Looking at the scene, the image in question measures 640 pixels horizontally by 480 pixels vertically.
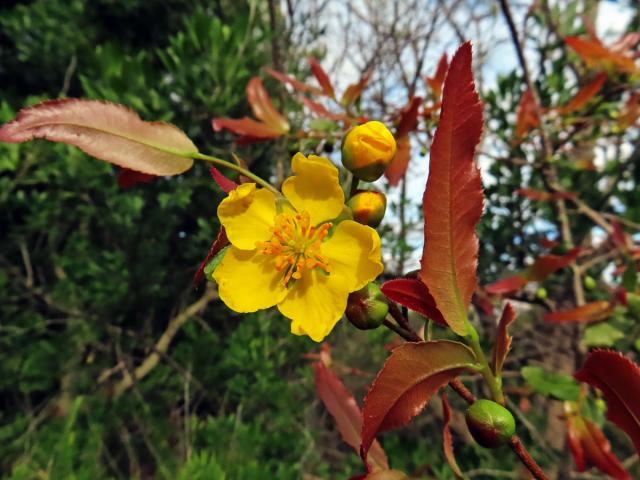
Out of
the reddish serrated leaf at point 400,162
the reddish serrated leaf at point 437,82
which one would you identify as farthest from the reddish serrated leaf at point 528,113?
the reddish serrated leaf at point 400,162

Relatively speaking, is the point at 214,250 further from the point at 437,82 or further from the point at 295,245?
the point at 437,82

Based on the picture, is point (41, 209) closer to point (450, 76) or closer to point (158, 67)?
point (158, 67)

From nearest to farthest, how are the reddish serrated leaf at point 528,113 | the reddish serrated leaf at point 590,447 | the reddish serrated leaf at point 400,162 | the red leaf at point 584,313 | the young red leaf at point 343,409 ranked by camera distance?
the young red leaf at point 343,409 → the reddish serrated leaf at point 590,447 → the red leaf at point 584,313 → the reddish serrated leaf at point 400,162 → the reddish serrated leaf at point 528,113

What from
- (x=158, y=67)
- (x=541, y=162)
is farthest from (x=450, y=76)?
(x=158, y=67)

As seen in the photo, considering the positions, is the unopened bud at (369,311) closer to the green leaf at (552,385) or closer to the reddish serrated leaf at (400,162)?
the reddish serrated leaf at (400,162)

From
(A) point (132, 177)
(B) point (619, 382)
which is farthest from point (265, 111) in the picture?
(B) point (619, 382)

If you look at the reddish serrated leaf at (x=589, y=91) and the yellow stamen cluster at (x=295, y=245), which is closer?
the yellow stamen cluster at (x=295, y=245)

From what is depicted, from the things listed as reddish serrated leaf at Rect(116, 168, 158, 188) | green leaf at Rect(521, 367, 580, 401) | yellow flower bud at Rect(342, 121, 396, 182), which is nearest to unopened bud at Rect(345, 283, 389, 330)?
yellow flower bud at Rect(342, 121, 396, 182)
